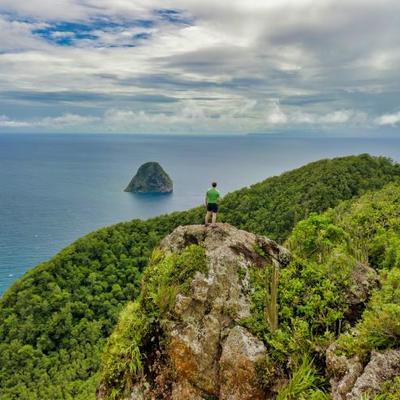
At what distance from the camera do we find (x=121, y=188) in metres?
194

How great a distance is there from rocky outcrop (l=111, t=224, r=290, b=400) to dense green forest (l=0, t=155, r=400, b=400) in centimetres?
2274

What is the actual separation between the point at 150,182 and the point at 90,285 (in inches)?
5622

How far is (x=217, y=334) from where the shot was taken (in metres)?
9.39

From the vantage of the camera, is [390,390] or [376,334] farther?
[376,334]

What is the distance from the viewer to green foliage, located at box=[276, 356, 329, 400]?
25.3 feet

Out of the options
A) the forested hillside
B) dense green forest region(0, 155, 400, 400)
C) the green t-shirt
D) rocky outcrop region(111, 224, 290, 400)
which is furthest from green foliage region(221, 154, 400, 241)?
rocky outcrop region(111, 224, 290, 400)

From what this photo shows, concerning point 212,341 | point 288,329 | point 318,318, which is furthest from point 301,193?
point 212,341

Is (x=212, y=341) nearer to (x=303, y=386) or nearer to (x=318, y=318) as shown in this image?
(x=303, y=386)

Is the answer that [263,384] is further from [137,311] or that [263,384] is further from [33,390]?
[33,390]

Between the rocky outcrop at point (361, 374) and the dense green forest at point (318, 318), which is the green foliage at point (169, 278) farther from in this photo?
the rocky outcrop at point (361, 374)

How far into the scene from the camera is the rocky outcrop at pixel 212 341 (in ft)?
28.8

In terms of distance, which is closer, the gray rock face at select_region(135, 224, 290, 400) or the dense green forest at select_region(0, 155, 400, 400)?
the gray rock face at select_region(135, 224, 290, 400)

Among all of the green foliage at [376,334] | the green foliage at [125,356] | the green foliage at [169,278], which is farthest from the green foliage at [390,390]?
the green foliage at [125,356]

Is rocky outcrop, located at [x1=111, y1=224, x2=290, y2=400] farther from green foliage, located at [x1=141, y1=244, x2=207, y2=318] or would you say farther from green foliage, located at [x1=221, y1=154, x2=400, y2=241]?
green foliage, located at [x1=221, y1=154, x2=400, y2=241]
